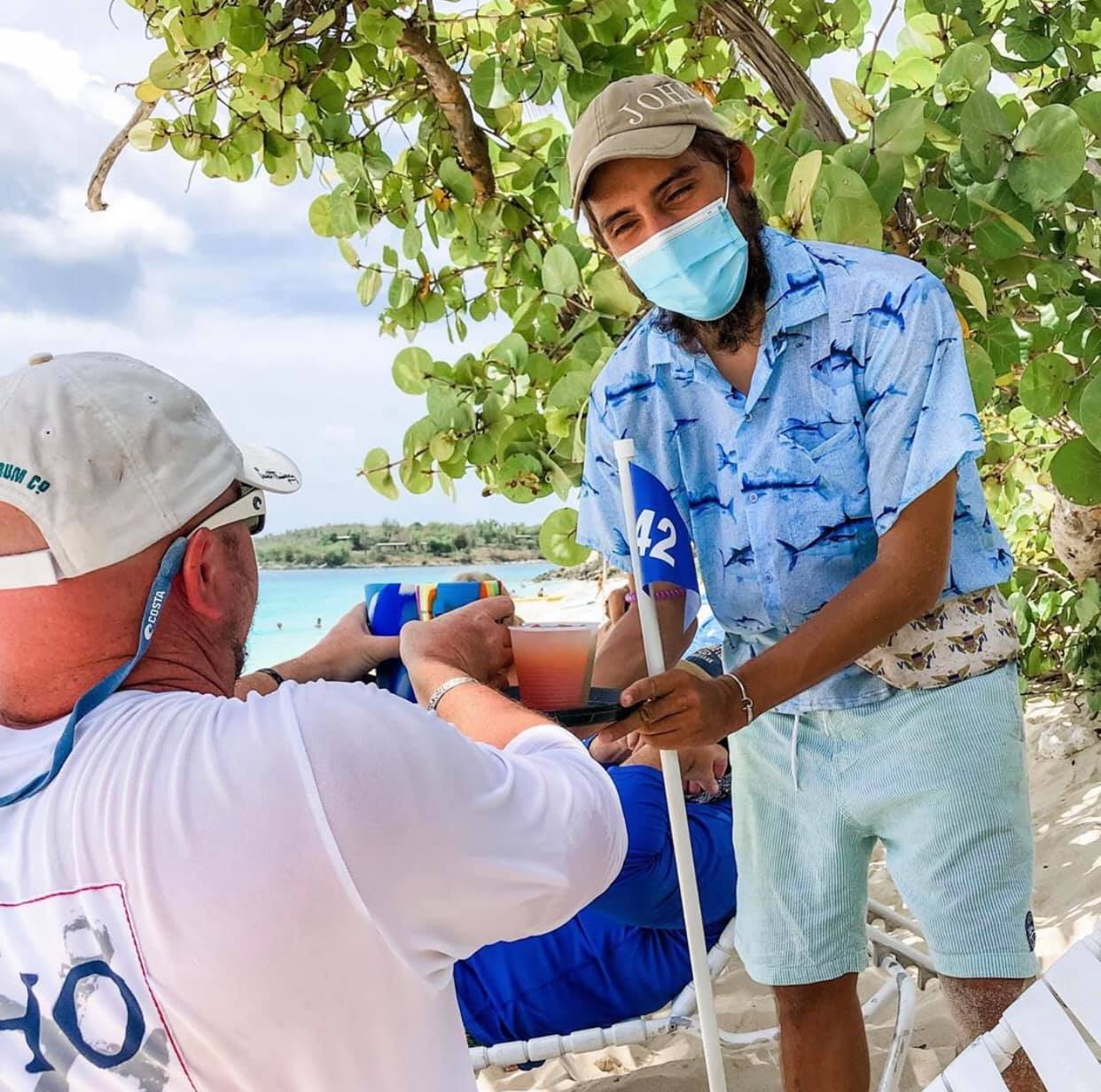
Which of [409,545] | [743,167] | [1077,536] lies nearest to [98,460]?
[743,167]

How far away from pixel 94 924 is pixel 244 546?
33 centimetres

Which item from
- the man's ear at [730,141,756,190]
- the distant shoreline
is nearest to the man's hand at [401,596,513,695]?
the distant shoreline

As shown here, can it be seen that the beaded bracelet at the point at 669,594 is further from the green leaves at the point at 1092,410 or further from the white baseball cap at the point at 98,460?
the green leaves at the point at 1092,410

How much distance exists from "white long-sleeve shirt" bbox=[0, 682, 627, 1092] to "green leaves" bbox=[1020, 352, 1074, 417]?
1750 millimetres

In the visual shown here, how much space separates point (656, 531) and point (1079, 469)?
3.31ft

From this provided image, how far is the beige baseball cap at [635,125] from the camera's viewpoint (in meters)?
1.63

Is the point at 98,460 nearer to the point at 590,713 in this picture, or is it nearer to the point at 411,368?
the point at 590,713

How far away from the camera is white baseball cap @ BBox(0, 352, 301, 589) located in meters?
0.91

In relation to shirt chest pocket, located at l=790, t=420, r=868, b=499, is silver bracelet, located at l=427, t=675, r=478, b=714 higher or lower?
lower

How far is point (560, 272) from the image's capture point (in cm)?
245

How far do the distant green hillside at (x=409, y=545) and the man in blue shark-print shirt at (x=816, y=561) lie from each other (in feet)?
2.05

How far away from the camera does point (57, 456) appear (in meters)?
0.93

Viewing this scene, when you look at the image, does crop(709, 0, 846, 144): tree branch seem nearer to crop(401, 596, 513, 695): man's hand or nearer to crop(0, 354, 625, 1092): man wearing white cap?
crop(401, 596, 513, 695): man's hand

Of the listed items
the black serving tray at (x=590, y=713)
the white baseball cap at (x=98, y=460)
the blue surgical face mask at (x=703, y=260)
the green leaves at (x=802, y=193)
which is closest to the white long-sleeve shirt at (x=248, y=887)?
the white baseball cap at (x=98, y=460)
